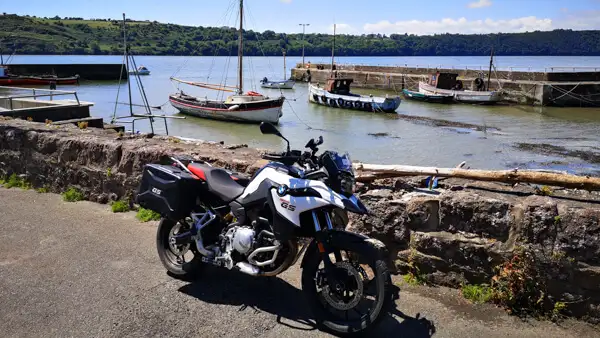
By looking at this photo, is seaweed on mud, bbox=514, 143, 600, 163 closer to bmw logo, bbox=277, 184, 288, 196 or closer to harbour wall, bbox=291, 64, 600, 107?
Answer: harbour wall, bbox=291, 64, 600, 107

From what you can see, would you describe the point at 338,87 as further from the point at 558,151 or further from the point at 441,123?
the point at 558,151

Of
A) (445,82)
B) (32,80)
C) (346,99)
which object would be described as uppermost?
(445,82)

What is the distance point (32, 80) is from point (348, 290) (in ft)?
189

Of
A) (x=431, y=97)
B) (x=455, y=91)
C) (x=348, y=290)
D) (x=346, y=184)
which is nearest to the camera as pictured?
(x=346, y=184)

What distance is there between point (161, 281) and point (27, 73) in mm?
63708

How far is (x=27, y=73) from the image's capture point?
60.9m

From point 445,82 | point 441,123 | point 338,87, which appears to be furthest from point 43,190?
point 445,82

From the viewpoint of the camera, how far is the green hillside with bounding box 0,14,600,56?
14525cm

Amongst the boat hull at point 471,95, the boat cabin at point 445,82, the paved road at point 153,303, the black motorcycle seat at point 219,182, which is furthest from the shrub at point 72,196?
the boat cabin at point 445,82

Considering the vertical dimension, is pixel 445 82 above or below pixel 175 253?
above

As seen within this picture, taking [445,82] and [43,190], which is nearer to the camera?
[43,190]

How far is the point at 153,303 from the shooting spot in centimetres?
439

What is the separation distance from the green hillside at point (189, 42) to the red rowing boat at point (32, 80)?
81.9 m

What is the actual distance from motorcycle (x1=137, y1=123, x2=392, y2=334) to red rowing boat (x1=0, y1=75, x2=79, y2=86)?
52.8m
